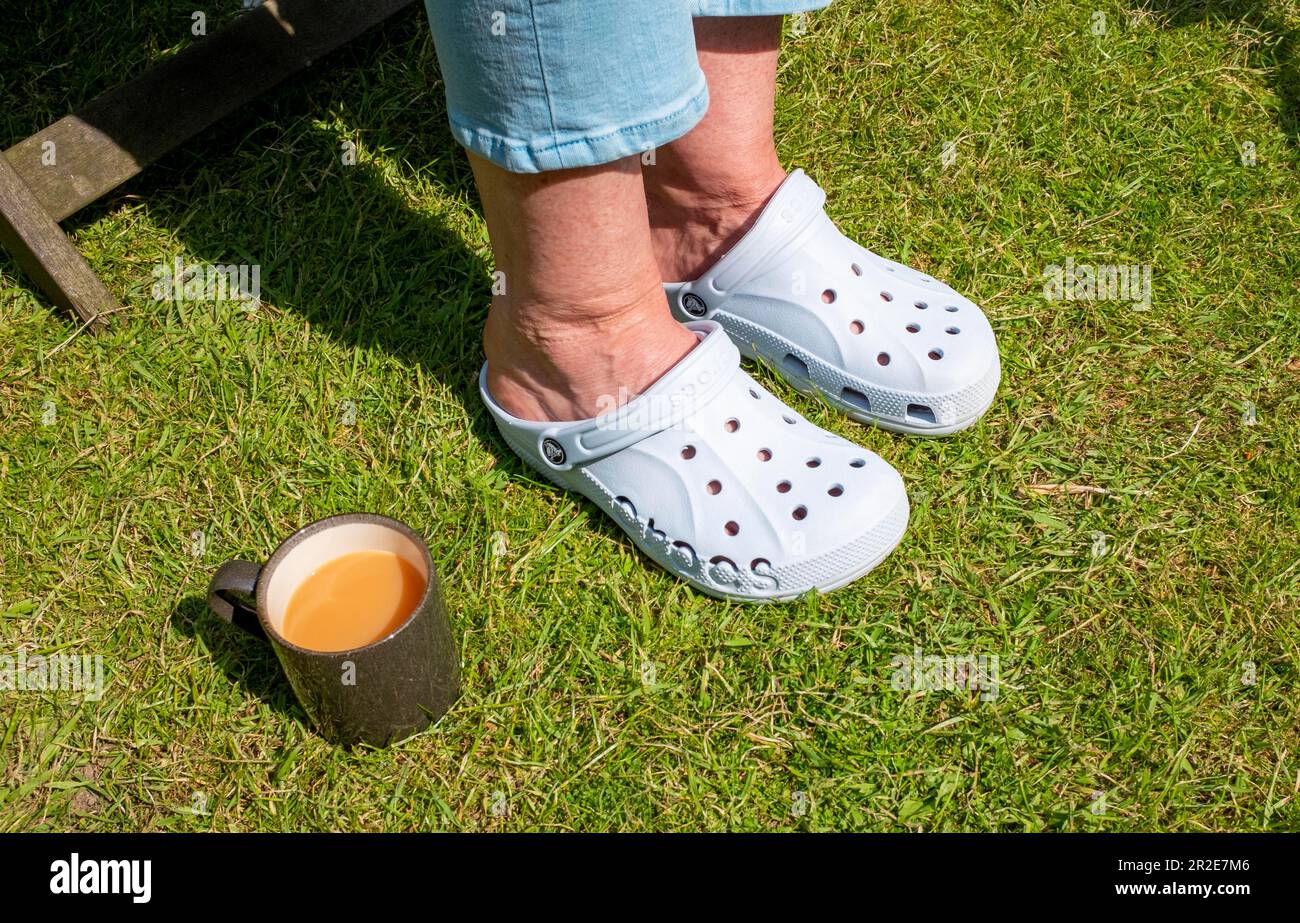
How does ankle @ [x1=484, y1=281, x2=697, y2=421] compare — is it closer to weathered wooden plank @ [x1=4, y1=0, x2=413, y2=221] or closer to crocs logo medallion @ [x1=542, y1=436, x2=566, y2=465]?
crocs logo medallion @ [x1=542, y1=436, x2=566, y2=465]

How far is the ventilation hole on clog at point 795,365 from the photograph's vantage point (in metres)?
2.11

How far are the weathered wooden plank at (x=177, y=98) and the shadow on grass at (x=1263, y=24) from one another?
79.7 inches

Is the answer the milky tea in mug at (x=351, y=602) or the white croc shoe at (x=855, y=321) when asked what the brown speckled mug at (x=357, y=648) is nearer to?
the milky tea in mug at (x=351, y=602)

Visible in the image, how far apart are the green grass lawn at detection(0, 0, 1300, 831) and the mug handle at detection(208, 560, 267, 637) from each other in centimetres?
24

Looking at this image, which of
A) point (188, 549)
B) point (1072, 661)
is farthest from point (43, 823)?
point (1072, 661)

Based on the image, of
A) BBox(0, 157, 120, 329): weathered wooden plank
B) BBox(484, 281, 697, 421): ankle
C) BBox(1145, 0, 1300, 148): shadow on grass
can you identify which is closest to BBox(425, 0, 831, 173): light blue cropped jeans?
BBox(484, 281, 697, 421): ankle

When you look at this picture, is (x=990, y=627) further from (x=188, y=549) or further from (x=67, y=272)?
(x=67, y=272)

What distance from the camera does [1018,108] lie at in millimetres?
2658

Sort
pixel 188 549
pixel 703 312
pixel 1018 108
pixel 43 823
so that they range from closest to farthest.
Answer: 1. pixel 43 823
2. pixel 188 549
3. pixel 703 312
4. pixel 1018 108

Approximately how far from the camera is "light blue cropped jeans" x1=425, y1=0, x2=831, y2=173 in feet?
4.32

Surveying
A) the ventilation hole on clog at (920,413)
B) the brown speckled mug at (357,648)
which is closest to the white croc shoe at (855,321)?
the ventilation hole on clog at (920,413)

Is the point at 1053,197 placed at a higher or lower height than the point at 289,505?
higher

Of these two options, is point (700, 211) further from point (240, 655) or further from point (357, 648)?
point (240, 655)

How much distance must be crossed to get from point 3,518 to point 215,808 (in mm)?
764
